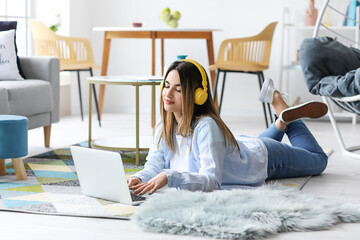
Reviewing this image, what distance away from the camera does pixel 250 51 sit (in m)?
4.85

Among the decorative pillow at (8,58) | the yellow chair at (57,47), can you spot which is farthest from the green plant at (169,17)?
the decorative pillow at (8,58)

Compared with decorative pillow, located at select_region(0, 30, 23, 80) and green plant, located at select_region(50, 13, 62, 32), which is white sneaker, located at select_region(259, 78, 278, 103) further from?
green plant, located at select_region(50, 13, 62, 32)

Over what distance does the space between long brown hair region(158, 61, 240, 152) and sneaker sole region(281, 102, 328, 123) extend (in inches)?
17.0

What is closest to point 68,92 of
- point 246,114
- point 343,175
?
point 246,114

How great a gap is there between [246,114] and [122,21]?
4.64 feet

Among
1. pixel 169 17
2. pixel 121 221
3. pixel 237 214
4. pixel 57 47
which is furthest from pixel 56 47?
pixel 237 214

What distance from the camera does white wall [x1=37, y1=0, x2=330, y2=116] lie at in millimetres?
5508

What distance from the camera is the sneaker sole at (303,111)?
107 inches

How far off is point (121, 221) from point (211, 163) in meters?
0.40

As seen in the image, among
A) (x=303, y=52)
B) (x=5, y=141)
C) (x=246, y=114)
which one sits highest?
(x=303, y=52)

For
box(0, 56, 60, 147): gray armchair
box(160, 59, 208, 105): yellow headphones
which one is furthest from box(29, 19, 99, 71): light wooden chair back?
box(160, 59, 208, 105): yellow headphones

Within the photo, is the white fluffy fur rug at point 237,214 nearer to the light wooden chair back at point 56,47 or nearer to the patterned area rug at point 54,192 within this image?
the patterned area rug at point 54,192

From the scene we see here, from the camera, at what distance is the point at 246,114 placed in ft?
18.4

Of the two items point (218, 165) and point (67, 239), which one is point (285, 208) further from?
point (67, 239)
